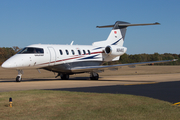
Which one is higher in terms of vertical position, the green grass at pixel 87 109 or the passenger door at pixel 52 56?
the passenger door at pixel 52 56

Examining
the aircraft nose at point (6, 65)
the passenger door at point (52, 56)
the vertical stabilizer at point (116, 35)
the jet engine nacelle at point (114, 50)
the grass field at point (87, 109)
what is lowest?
the grass field at point (87, 109)

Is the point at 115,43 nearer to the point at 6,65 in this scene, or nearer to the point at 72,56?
the point at 72,56

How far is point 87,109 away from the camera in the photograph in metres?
7.71

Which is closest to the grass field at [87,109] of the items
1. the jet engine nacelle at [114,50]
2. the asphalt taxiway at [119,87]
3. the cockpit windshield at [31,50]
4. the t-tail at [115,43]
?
the asphalt taxiway at [119,87]

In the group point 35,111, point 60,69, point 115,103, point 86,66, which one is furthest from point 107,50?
point 35,111

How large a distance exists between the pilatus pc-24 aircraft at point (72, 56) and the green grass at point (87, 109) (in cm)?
1093

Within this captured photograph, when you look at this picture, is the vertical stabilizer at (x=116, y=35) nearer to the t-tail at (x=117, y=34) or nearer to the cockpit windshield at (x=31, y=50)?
the t-tail at (x=117, y=34)

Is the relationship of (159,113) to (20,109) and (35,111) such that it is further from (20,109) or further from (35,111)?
(20,109)

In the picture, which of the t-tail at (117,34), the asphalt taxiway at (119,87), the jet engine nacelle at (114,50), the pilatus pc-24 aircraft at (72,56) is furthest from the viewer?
the t-tail at (117,34)

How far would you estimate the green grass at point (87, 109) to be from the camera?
22.3 feet

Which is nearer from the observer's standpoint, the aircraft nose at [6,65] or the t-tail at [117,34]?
the aircraft nose at [6,65]

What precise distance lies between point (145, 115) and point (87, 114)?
66.5 inches

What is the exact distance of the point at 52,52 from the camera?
71.6ft

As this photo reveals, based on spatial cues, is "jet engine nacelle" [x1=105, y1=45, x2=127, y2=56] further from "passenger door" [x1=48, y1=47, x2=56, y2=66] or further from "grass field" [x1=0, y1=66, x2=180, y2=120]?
"grass field" [x1=0, y1=66, x2=180, y2=120]
